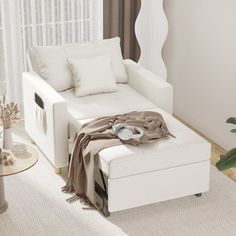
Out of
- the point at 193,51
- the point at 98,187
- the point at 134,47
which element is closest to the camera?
the point at 98,187

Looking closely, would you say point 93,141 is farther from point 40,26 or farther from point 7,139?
point 40,26

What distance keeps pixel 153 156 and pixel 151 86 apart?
3.62 feet

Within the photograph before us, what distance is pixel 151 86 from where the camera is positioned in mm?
5340

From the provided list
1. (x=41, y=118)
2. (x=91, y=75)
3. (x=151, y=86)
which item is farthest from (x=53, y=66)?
(x=151, y=86)

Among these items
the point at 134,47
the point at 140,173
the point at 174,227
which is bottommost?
the point at 174,227

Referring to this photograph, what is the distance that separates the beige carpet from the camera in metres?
4.31

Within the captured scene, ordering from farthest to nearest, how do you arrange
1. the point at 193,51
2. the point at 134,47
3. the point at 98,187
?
1. the point at 134,47
2. the point at 193,51
3. the point at 98,187

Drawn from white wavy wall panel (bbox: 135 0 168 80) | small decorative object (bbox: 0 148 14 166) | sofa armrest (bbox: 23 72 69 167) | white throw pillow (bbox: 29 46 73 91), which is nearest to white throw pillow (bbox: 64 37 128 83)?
white throw pillow (bbox: 29 46 73 91)

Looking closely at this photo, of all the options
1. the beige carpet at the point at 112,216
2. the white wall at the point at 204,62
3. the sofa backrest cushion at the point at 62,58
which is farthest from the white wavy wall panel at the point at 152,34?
the beige carpet at the point at 112,216

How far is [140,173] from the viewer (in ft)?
14.4

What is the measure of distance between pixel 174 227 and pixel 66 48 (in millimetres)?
1932

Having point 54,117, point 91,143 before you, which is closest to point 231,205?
point 91,143

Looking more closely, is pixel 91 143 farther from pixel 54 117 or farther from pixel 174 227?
pixel 174 227

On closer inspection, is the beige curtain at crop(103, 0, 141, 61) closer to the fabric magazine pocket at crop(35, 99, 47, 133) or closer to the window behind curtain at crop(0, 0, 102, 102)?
the window behind curtain at crop(0, 0, 102, 102)
